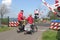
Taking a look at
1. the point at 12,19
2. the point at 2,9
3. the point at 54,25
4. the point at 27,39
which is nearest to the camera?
the point at 27,39

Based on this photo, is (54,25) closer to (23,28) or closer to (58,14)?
(23,28)

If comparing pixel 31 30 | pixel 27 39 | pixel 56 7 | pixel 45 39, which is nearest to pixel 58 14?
pixel 56 7

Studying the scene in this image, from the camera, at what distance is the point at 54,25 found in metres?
22.5

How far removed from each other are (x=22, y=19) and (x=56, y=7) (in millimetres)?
11965

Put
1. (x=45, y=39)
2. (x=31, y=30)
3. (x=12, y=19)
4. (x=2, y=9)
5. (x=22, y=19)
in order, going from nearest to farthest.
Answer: (x=45, y=39)
(x=31, y=30)
(x=22, y=19)
(x=12, y=19)
(x=2, y=9)

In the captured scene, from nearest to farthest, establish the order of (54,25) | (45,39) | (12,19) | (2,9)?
(45,39) < (54,25) < (12,19) < (2,9)

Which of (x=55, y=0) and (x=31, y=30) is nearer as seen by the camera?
(x=55, y=0)

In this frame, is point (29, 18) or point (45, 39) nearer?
point (45, 39)

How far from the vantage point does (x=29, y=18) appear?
19.1m

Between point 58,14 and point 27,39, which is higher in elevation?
A: point 58,14

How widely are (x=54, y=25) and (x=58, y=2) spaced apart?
15.7 metres

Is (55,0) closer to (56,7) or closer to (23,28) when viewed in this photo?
(56,7)

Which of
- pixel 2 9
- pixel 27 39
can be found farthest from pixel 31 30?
pixel 2 9

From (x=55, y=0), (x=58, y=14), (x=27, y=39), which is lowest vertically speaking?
(x=27, y=39)
